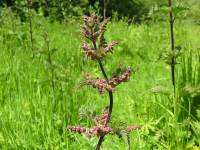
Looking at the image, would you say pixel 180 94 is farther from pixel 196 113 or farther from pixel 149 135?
pixel 149 135

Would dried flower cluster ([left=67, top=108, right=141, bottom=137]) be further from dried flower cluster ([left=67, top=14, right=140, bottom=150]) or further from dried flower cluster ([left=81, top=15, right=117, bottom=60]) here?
dried flower cluster ([left=81, top=15, right=117, bottom=60])

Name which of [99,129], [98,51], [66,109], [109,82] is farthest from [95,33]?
[66,109]

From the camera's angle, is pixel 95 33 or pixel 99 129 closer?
pixel 95 33

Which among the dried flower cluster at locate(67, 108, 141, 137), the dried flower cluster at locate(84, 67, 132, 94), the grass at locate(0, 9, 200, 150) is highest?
the dried flower cluster at locate(84, 67, 132, 94)

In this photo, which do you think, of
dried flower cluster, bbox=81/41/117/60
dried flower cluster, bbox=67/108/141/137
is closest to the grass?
dried flower cluster, bbox=67/108/141/137

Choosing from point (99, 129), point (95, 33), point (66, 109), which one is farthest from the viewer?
point (66, 109)

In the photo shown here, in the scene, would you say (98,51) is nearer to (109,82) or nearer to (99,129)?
(109,82)

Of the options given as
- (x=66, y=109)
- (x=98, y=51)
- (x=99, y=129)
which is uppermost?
(x=98, y=51)

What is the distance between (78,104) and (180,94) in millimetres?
893

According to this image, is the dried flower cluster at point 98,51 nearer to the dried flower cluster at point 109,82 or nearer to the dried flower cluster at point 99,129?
the dried flower cluster at point 109,82

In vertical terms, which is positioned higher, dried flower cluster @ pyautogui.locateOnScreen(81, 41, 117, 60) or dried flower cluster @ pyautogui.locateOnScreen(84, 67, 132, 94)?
dried flower cluster @ pyautogui.locateOnScreen(81, 41, 117, 60)

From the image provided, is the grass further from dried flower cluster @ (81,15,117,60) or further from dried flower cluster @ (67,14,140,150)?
dried flower cluster @ (81,15,117,60)

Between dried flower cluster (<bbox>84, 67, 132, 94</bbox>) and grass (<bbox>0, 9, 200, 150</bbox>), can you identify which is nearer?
dried flower cluster (<bbox>84, 67, 132, 94</bbox>)

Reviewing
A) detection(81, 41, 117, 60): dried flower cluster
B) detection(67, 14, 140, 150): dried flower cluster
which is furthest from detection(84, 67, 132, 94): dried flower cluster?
detection(81, 41, 117, 60): dried flower cluster
